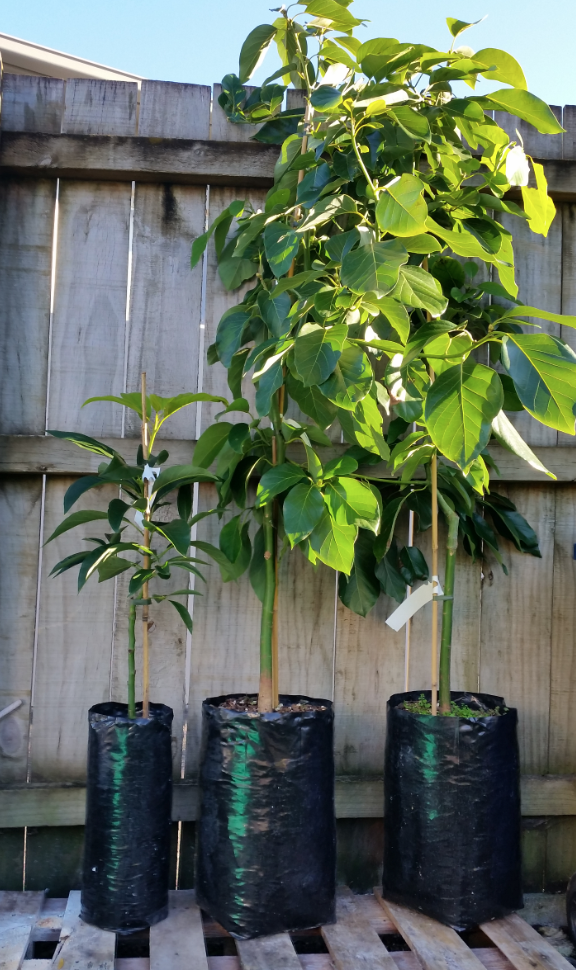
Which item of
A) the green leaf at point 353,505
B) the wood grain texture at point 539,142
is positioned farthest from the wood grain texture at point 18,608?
the wood grain texture at point 539,142

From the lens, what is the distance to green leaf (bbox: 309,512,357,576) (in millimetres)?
1320

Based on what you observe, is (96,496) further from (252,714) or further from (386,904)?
(386,904)

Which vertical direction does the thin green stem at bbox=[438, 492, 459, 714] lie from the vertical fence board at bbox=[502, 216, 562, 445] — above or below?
below

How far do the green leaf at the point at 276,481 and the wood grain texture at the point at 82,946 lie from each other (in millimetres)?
801

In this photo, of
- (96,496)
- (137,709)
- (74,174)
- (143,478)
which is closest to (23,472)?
(96,496)

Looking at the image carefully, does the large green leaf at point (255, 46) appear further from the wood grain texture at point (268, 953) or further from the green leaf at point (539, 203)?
the wood grain texture at point (268, 953)

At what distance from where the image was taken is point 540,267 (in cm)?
194

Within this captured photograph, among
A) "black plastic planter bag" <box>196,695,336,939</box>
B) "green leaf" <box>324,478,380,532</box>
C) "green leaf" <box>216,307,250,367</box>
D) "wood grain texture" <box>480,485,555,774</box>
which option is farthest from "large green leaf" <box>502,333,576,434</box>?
"wood grain texture" <box>480,485,555,774</box>

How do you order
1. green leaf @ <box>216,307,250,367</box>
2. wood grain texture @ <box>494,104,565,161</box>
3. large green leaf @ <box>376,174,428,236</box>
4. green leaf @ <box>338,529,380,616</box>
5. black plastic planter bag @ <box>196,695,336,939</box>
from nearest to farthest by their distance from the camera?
large green leaf @ <box>376,174,428,236</box> → black plastic planter bag @ <box>196,695,336,939</box> → green leaf @ <box>216,307,250,367</box> → green leaf @ <box>338,529,380,616</box> → wood grain texture @ <box>494,104,565,161</box>

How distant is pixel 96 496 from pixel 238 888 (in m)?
0.87

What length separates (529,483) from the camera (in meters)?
1.90

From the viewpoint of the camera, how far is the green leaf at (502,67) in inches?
48.4

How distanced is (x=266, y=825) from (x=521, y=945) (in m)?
0.50

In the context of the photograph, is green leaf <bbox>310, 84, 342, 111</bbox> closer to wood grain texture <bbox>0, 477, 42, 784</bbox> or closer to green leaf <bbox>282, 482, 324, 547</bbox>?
green leaf <bbox>282, 482, 324, 547</bbox>
